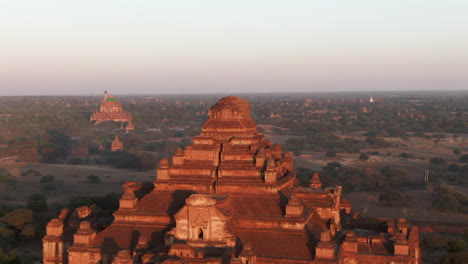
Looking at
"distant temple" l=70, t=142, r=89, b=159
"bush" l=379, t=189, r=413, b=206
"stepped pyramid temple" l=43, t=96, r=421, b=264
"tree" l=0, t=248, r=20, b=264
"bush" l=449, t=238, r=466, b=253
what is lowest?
"distant temple" l=70, t=142, r=89, b=159

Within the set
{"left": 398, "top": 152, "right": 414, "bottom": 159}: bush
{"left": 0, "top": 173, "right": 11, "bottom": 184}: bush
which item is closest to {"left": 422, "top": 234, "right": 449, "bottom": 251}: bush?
{"left": 0, "top": 173, "right": 11, "bottom": 184}: bush

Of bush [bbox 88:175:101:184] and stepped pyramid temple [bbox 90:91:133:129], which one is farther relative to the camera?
stepped pyramid temple [bbox 90:91:133:129]

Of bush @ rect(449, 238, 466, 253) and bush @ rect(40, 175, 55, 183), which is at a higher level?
bush @ rect(449, 238, 466, 253)

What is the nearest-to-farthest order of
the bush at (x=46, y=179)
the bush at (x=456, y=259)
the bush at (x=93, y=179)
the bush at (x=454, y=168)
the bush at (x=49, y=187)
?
1. the bush at (x=456, y=259)
2. the bush at (x=49, y=187)
3. the bush at (x=46, y=179)
4. the bush at (x=93, y=179)
5. the bush at (x=454, y=168)

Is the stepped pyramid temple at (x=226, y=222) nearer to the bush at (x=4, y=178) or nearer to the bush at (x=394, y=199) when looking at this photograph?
the bush at (x=394, y=199)

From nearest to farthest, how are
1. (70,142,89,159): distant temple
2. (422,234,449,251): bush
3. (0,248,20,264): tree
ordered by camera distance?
(0,248,20,264): tree < (422,234,449,251): bush < (70,142,89,159): distant temple

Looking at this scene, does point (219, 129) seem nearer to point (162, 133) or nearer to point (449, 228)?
point (449, 228)

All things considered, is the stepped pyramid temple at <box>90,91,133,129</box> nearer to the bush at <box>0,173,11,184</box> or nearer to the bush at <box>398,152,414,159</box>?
the bush at <box>0,173,11,184</box>

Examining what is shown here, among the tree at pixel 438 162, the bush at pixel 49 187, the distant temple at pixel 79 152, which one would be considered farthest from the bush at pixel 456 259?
the distant temple at pixel 79 152

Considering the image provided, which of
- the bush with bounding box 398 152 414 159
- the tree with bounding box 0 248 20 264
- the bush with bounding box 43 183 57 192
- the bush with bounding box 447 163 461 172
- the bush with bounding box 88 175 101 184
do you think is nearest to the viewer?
the tree with bounding box 0 248 20 264

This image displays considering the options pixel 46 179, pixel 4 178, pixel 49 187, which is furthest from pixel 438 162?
pixel 4 178
